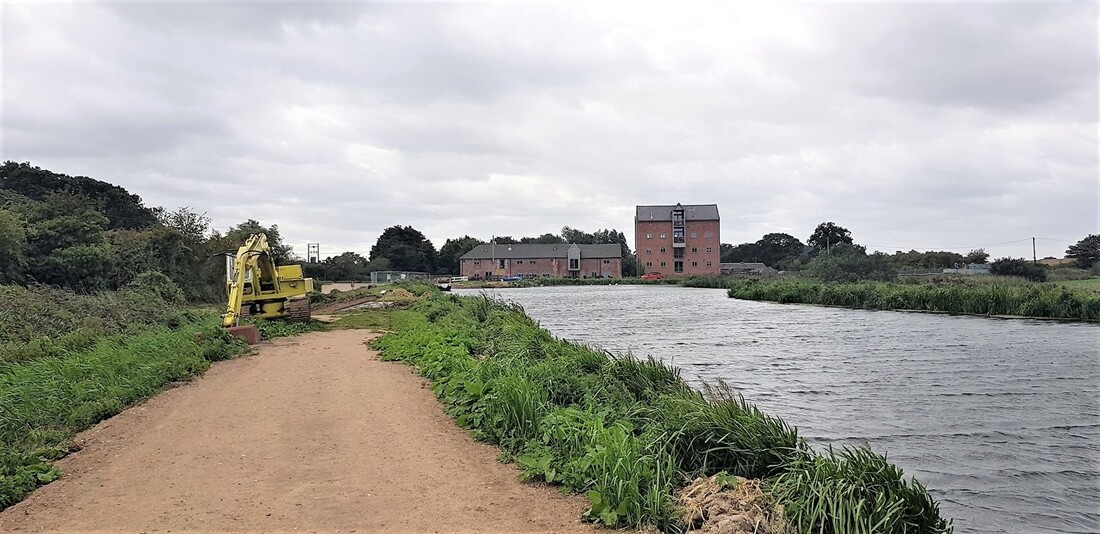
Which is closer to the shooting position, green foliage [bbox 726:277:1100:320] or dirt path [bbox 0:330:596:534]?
dirt path [bbox 0:330:596:534]

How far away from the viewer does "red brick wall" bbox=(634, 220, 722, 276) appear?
99000 mm

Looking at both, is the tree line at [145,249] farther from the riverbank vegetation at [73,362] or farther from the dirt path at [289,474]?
the dirt path at [289,474]

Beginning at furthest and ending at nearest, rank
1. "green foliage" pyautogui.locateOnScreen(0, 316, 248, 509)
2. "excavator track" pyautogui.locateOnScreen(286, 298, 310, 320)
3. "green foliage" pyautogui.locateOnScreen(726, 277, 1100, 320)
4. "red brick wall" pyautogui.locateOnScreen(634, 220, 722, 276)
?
"red brick wall" pyautogui.locateOnScreen(634, 220, 722, 276) < "green foliage" pyautogui.locateOnScreen(726, 277, 1100, 320) < "excavator track" pyautogui.locateOnScreen(286, 298, 310, 320) < "green foliage" pyautogui.locateOnScreen(0, 316, 248, 509)

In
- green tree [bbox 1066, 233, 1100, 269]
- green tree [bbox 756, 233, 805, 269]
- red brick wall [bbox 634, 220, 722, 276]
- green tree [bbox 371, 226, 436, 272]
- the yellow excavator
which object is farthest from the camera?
green tree [bbox 756, 233, 805, 269]

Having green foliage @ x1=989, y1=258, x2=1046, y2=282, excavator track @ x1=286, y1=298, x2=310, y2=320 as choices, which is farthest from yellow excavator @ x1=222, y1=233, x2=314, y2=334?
green foliage @ x1=989, y1=258, x2=1046, y2=282

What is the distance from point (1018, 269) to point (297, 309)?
173 feet

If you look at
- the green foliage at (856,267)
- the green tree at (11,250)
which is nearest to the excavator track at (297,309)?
the green tree at (11,250)

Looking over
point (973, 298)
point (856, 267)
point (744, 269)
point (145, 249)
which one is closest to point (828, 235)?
point (744, 269)

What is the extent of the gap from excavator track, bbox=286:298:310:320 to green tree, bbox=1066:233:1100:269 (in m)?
68.2

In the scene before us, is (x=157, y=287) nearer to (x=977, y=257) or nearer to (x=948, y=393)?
(x=948, y=393)

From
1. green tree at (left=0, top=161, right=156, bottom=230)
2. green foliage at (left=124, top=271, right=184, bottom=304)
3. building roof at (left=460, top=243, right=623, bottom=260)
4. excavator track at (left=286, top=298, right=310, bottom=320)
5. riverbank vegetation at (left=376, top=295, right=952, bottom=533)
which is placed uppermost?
green tree at (left=0, top=161, right=156, bottom=230)

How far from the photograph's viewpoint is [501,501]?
238 inches

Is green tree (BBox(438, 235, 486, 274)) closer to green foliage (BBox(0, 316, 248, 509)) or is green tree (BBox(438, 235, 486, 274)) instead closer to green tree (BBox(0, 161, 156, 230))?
green tree (BBox(0, 161, 156, 230))

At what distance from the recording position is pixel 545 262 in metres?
109
